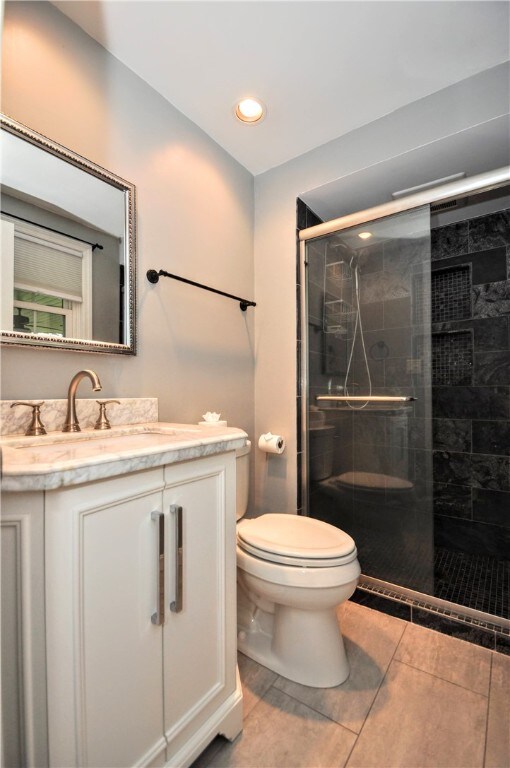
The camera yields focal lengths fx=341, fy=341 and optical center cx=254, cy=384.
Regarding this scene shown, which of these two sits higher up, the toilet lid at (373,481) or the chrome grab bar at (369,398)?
the chrome grab bar at (369,398)

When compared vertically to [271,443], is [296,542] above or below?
below

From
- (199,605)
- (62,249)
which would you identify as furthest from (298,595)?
(62,249)

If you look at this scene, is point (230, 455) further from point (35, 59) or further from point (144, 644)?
point (35, 59)

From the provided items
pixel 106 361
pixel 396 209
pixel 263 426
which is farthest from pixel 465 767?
pixel 396 209

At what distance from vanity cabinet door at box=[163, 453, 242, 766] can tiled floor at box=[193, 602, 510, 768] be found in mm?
125

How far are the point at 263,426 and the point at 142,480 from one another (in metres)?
1.29

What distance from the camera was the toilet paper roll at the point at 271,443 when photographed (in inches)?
73.8

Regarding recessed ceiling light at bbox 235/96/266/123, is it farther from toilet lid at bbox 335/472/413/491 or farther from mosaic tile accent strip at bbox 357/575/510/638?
mosaic tile accent strip at bbox 357/575/510/638

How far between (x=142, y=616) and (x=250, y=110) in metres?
2.04

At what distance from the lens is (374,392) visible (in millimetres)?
1824

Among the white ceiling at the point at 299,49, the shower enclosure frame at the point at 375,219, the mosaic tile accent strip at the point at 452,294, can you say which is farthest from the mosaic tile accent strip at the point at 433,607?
the white ceiling at the point at 299,49

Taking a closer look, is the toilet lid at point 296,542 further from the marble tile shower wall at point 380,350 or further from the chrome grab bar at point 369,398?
the chrome grab bar at point 369,398

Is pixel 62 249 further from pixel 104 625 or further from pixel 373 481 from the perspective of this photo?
pixel 373 481

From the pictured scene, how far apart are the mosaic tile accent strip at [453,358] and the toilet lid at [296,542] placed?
156 centimetres
